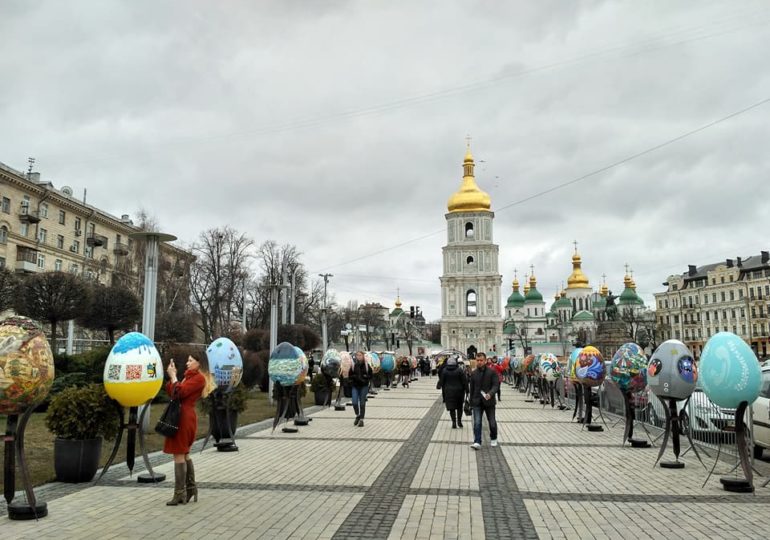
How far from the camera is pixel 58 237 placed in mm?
50031

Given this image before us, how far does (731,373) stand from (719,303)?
8886 centimetres

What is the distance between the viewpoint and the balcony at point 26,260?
44062mm

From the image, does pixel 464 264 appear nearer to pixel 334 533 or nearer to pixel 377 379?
pixel 377 379

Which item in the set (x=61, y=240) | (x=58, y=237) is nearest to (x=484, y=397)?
(x=58, y=237)

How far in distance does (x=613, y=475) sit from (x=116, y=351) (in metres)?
7.50

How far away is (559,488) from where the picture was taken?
8578 millimetres

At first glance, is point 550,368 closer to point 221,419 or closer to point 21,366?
point 221,419

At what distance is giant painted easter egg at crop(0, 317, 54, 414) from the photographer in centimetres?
688

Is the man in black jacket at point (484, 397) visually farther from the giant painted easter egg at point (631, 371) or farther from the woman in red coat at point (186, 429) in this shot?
the woman in red coat at point (186, 429)

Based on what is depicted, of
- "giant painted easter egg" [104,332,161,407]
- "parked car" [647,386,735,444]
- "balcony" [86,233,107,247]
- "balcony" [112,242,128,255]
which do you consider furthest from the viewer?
"balcony" [112,242,128,255]

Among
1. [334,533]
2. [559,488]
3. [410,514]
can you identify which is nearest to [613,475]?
[559,488]

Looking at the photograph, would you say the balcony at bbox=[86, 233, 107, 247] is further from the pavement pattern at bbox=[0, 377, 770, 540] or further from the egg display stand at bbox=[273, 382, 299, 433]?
the pavement pattern at bbox=[0, 377, 770, 540]

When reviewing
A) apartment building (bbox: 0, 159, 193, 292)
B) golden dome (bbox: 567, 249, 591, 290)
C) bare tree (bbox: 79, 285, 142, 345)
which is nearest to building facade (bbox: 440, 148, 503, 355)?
golden dome (bbox: 567, 249, 591, 290)

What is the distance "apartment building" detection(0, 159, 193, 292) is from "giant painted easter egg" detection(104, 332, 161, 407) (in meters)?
34.1
